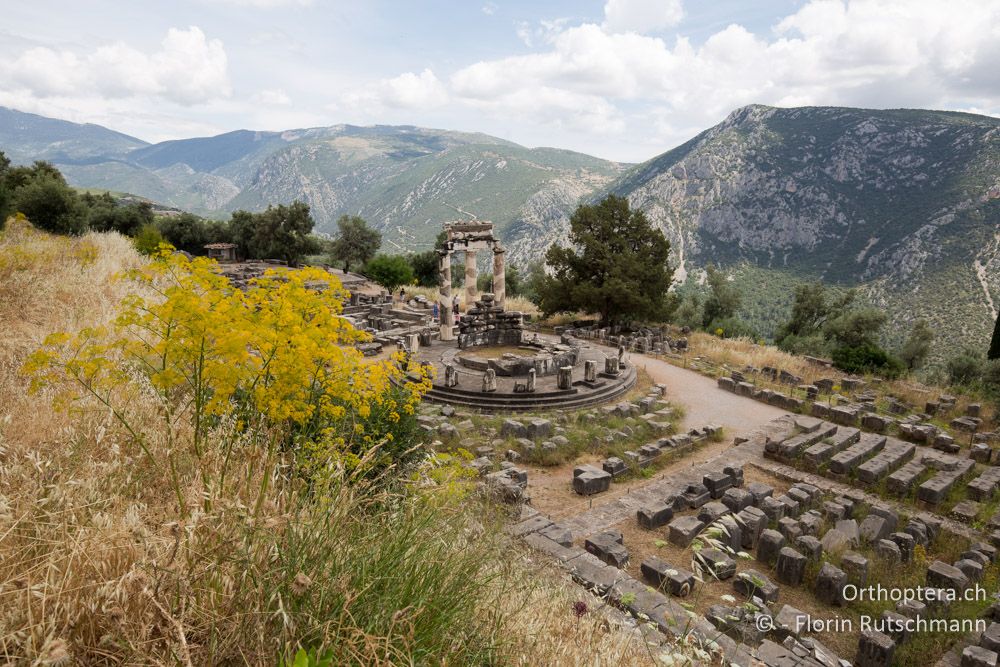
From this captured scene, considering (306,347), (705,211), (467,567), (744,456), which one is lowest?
(744,456)

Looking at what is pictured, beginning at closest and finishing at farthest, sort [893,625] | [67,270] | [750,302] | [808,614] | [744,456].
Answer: [893,625], [808,614], [67,270], [744,456], [750,302]

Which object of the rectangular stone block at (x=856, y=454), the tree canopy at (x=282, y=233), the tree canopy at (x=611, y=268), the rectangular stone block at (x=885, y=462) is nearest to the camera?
the rectangular stone block at (x=885, y=462)

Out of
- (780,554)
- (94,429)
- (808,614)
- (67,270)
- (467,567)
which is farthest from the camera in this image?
(67,270)

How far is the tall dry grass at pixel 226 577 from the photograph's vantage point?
2502 millimetres

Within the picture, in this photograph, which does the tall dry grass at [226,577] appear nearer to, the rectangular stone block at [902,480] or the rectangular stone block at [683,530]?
the rectangular stone block at [683,530]

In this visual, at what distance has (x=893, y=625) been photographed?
7.74 m

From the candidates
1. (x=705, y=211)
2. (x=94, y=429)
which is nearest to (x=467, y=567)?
(x=94, y=429)

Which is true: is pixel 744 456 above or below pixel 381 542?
below

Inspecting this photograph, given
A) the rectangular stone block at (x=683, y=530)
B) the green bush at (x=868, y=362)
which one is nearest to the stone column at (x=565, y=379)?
the rectangular stone block at (x=683, y=530)

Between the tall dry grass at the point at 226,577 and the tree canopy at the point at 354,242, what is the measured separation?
49584 millimetres

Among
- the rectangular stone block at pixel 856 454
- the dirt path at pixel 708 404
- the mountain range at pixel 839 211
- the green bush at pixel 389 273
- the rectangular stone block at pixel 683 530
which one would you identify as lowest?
the dirt path at pixel 708 404

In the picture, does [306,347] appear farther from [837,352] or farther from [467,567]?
[837,352]

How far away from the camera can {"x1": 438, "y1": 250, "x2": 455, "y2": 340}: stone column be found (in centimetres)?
2534

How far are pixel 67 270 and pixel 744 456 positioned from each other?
19.0m
